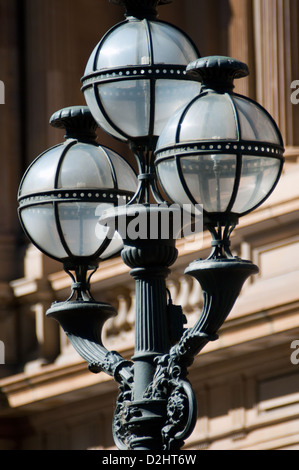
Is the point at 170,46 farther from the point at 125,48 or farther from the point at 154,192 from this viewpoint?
the point at 154,192

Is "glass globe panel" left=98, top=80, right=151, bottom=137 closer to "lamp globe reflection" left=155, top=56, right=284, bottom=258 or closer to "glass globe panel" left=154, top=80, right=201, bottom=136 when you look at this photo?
"glass globe panel" left=154, top=80, right=201, bottom=136

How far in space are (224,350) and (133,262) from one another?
7494mm

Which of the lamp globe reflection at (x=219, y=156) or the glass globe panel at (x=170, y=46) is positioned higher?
the glass globe panel at (x=170, y=46)

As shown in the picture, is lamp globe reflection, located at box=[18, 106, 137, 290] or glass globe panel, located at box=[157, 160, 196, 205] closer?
glass globe panel, located at box=[157, 160, 196, 205]

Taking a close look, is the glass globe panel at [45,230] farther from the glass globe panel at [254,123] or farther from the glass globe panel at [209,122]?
the glass globe panel at [254,123]

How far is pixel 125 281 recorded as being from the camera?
14.8 metres

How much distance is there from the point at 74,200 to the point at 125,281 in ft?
27.2

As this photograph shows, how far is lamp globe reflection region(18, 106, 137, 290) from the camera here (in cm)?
650

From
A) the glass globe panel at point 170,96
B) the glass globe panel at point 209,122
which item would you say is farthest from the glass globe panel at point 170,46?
the glass globe panel at point 209,122

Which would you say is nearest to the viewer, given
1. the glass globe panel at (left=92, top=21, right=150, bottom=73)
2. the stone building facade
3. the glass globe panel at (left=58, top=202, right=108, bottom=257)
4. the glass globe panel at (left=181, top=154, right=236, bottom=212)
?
the glass globe panel at (left=181, top=154, right=236, bottom=212)

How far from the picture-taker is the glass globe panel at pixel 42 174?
21.6 ft

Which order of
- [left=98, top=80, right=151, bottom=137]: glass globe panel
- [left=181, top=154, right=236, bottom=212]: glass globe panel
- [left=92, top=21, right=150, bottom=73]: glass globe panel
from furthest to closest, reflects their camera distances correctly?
[left=92, top=21, right=150, bottom=73]: glass globe panel
[left=98, top=80, right=151, bottom=137]: glass globe panel
[left=181, top=154, right=236, bottom=212]: glass globe panel

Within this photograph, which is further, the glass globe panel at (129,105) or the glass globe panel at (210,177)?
the glass globe panel at (129,105)

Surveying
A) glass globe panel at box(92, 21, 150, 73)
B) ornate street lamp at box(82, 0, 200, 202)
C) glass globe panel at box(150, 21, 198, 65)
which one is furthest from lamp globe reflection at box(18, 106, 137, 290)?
glass globe panel at box(150, 21, 198, 65)
